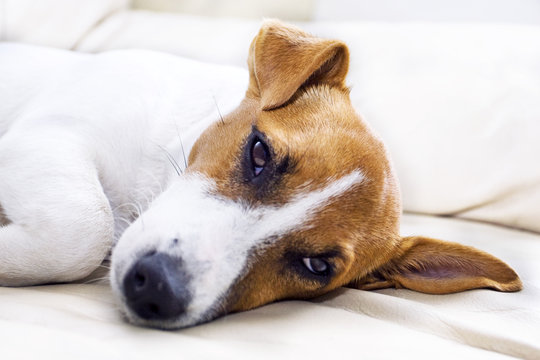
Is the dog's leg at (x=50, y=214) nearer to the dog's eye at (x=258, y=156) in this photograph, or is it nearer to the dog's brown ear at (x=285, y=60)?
the dog's eye at (x=258, y=156)

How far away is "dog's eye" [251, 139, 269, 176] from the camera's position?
1.42m

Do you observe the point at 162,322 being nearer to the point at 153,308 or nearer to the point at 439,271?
the point at 153,308

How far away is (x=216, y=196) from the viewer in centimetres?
137

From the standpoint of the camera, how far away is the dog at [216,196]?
1266 millimetres

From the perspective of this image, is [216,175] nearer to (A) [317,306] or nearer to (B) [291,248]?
(B) [291,248]

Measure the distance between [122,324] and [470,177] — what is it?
1512mm

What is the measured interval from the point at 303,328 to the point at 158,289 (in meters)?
0.34

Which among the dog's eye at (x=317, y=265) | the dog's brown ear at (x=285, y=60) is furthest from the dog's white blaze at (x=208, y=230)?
the dog's brown ear at (x=285, y=60)

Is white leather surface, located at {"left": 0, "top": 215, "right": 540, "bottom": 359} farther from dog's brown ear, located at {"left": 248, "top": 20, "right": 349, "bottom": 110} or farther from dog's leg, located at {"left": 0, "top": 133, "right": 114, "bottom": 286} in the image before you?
dog's brown ear, located at {"left": 248, "top": 20, "right": 349, "bottom": 110}

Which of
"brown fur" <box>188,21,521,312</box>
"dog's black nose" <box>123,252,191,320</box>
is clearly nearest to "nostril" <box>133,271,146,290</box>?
"dog's black nose" <box>123,252,191,320</box>

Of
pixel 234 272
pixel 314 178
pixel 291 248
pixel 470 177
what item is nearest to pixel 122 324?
pixel 234 272

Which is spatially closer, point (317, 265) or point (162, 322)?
point (162, 322)

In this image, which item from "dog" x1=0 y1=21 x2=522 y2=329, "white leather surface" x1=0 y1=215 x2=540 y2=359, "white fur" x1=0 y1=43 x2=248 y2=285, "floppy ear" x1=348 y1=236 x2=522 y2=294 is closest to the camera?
"white leather surface" x1=0 y1=215 x2=540 y2=359

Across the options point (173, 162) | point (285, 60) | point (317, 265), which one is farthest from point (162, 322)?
point (285, 60)
